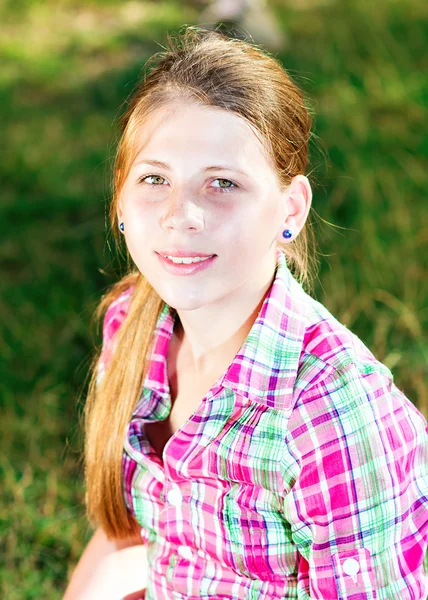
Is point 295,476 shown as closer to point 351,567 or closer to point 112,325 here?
point 351,567

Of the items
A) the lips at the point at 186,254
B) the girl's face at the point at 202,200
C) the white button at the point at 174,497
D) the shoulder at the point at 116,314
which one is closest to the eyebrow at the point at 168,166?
the girl's face at the point at 202,200

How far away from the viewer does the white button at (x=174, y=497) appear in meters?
1.58

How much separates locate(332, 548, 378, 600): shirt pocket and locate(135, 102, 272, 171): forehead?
681mm

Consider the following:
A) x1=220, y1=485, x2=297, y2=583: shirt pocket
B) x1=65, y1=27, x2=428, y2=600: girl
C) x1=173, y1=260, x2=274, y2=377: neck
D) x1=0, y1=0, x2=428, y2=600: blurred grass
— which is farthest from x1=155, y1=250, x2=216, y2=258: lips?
x1=0, y1=0, x2=428, y2=600: blurred grass

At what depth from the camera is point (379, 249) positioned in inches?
136

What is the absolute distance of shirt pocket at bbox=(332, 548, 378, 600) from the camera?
1364 millimetres

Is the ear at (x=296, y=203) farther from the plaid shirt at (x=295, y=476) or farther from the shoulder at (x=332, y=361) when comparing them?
the shoulder at (x=332, y=361)

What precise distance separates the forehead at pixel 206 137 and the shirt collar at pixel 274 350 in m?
0.26

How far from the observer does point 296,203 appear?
1574 millimetres

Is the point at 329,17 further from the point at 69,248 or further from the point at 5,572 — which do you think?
the point at 5,572

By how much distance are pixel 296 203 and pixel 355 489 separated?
0.55m

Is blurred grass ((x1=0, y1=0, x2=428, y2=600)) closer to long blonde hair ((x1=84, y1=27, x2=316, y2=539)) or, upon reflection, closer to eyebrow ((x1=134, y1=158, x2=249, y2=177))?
long blonde hair ((x1=84, y1=27, x2=316, y2=539))

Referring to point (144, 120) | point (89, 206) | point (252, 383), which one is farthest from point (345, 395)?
point (89, 206)

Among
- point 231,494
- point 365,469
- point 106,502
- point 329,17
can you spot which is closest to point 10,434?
point 106,502
